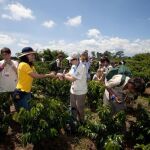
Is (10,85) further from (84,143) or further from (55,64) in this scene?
(55,64)

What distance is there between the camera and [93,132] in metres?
6.00

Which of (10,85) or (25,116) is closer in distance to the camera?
(25,116)

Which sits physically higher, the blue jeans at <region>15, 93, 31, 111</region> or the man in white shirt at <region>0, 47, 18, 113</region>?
the man in white shirt at <region>0, 47, 18, 113</region>

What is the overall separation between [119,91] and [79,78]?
99 cm

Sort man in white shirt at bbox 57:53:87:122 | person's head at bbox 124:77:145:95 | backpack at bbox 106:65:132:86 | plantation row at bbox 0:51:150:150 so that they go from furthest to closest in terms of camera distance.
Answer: man in white shirt at bbox 57:53:87:122, backpack at bbox 106:65:132:86, plantation row at bbox 0:51:150:150, person's head at bbox 124:77:145:95

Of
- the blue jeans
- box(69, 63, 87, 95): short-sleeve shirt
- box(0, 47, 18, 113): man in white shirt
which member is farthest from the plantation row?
box(69, 63, 87, 95): short-sleeve shirt

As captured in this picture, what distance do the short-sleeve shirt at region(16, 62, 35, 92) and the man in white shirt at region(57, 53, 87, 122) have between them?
2.72ft

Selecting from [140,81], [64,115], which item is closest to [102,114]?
[64,115]

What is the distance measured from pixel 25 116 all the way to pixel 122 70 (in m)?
2.13

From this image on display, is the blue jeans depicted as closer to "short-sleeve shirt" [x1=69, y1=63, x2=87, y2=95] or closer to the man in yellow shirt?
the man in yellow shirt

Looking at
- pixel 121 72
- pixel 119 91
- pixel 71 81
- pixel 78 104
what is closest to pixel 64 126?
pixel 78 104

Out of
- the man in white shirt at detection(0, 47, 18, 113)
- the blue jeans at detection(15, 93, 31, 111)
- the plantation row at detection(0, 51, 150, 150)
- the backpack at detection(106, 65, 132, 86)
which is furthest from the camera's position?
the man in white shirt at detection(0, 47, 18, 113)

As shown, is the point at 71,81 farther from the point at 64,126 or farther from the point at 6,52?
the point at 6,52

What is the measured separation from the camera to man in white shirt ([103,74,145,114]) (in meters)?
4.91
